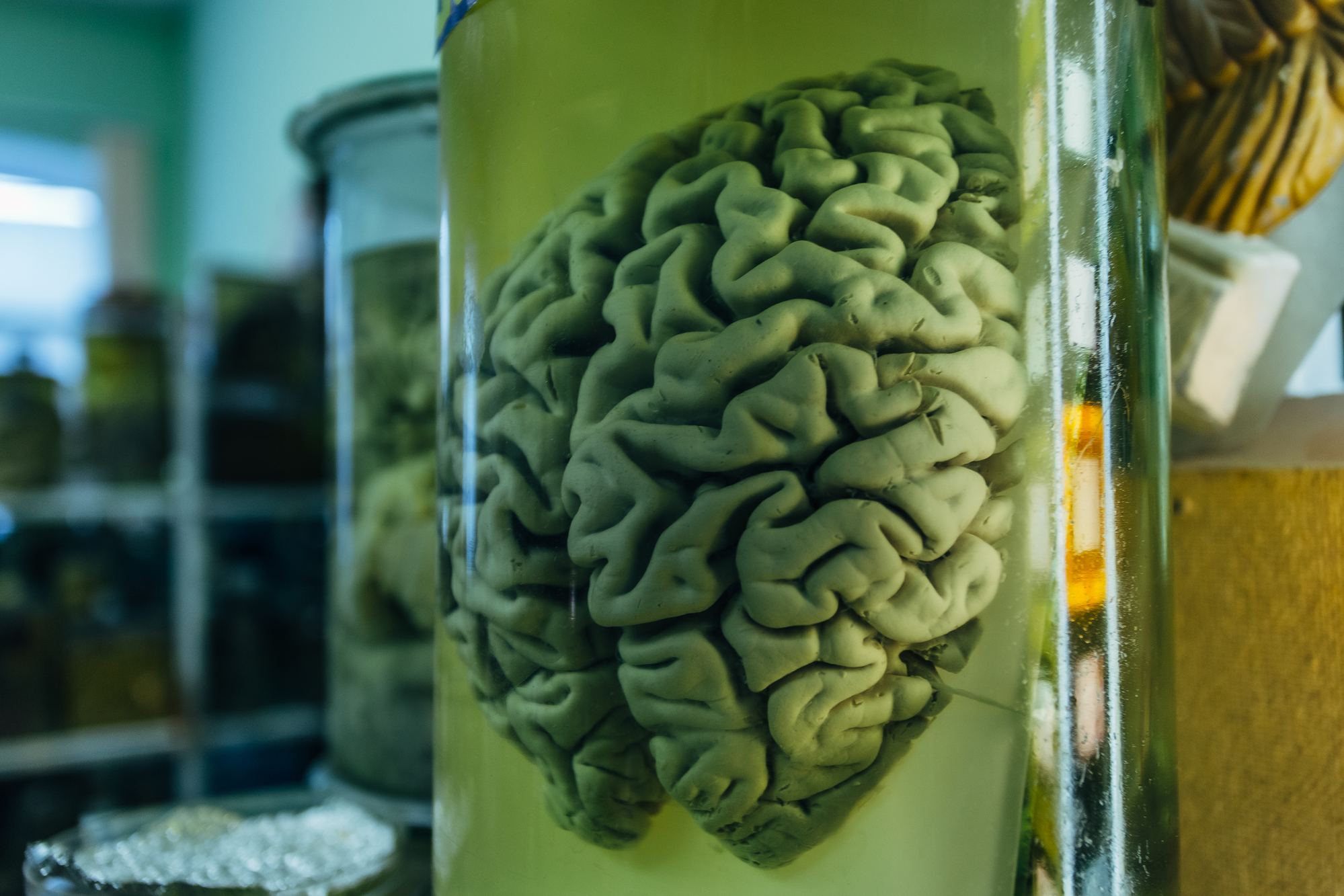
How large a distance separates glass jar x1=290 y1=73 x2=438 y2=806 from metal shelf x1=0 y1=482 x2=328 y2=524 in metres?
1.24

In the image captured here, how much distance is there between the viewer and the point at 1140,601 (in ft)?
0.93

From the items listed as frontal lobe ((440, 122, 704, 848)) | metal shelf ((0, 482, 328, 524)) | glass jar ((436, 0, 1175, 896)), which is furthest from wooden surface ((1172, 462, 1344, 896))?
metal shelf ((0, 482, 328, 524))

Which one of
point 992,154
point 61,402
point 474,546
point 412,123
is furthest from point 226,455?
point 992,154

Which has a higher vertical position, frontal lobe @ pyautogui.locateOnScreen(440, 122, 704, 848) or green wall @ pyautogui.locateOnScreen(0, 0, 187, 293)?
green wall @ pyautogui.locateOnScreen(0, 0, 187, 293)

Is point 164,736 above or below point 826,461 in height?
below

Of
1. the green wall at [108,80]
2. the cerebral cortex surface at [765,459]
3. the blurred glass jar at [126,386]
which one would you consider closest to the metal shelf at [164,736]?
the blurred glass jar at [126,386]

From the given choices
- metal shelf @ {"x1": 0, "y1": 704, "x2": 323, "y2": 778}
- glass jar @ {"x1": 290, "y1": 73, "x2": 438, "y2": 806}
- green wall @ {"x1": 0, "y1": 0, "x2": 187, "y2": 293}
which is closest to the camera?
glass jar @ {"x1": 290, "y1": 73, "x2": 438, "y2": 806}

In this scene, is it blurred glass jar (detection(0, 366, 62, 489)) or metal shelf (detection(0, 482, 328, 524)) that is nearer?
blurred glass jar (detection(0, 366, 62, 489))

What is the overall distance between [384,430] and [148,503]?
1452mm

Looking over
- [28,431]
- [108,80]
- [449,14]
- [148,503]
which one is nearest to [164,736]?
[148,503]

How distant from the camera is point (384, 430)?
57cm

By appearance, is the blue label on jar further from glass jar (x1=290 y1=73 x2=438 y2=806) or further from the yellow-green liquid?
glass jar (x1=290 y1=73 x2=438 y2=806)

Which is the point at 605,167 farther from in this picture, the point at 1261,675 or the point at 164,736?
the point at 164,736

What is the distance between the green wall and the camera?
2.63m
